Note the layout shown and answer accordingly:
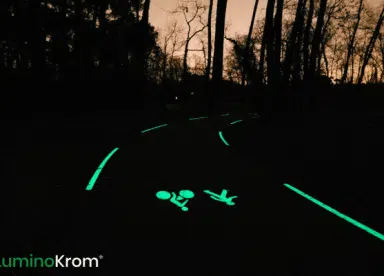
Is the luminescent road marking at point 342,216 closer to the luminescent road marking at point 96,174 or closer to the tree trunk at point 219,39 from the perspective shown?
the luminescent road marking at point 96,174

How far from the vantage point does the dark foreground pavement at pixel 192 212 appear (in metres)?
3.27

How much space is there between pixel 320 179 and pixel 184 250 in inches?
175

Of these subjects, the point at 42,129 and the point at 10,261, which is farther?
the point at 42,129

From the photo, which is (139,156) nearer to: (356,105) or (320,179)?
(320,179)

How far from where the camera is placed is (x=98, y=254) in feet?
10.8

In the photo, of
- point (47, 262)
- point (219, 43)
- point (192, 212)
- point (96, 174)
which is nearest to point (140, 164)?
point (96, 174)

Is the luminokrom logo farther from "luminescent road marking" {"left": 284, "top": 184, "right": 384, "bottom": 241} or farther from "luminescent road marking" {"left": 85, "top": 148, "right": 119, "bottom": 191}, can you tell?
"luminescent road marking" {"left": 284, "top": 184, "right": 384, "bottom": 241}

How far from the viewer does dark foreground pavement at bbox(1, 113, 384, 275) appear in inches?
129

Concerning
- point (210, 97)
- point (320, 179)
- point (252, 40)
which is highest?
point (252, 40)

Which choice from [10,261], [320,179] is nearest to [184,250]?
[10,261]

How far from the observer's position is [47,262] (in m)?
3.10

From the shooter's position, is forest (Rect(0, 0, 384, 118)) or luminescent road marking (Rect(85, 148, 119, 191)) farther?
forest (Rect(0, 0, 384, 118))

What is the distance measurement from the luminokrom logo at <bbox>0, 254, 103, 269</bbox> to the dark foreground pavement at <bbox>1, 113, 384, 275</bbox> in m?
0.08

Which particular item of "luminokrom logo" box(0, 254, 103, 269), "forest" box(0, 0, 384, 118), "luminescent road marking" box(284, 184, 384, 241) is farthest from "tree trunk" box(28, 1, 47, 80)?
"luminescent road marking" box(284, 184, 384, 241)
